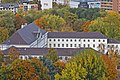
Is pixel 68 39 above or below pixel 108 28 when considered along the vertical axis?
below

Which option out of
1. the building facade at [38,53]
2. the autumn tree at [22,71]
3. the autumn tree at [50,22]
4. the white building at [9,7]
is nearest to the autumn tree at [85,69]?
the autumn tree at [22,71]

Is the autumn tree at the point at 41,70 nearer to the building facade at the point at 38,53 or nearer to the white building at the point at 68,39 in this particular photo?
the building facade at the point at 38,53

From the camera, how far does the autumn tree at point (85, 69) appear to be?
23.4 meters

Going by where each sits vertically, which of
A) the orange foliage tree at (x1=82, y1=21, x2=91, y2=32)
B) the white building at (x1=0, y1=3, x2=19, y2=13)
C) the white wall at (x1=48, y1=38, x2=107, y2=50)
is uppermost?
the white building at (x1=0, y1=3, x2=19, y2=13)

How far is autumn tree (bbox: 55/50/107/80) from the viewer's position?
23.4 metres

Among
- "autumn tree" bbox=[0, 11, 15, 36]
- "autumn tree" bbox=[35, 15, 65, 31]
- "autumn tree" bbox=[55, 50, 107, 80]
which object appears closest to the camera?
"autumn tree" bbox=[55, 50, 107, 80]

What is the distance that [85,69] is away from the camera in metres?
23.7

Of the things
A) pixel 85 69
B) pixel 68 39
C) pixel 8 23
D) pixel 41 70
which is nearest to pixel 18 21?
pixel 8 23

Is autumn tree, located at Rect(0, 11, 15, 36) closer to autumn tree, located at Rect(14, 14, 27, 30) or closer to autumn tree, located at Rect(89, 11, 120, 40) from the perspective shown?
autumn tree, located at Rect(14, 14, 27, 30)

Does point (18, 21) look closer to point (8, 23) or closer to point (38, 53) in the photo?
point (8, 23)

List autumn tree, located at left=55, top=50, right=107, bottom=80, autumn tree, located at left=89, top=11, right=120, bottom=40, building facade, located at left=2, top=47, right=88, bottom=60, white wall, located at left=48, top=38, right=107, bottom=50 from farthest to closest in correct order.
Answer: autumn tree, located at left=89, top=11, right=120, bottom=40 → white wall, located at left=48, top=38, right=107, bottom=50 → building facade, located at left=2, top=47, right=88, bottom=60 → autumn tree, located at left=55, top=50, right=107, bottom=80

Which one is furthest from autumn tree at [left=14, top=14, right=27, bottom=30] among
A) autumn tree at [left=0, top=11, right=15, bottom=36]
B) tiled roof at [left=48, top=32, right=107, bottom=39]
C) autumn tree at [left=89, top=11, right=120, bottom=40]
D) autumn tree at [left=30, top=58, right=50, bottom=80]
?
autumn tree at [left=30, top=58, right=50, bottom=80]

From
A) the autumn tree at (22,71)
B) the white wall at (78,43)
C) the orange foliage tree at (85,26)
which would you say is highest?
the autumn tree at (22,71)

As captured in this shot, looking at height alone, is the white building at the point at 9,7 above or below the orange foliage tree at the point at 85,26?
above
